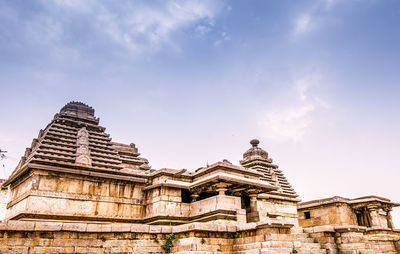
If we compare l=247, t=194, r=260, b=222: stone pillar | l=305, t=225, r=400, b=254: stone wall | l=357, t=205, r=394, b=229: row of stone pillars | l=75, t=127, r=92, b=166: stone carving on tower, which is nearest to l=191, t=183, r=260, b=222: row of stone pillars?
l=247, t=194, r=260, b=222: stone pillar

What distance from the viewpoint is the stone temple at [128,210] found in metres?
11.0

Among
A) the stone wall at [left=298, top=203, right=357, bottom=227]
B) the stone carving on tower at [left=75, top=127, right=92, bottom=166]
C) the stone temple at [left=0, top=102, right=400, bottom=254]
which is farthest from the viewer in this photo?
the stone wall at [left=298, top=203, right=357, bottom=227]

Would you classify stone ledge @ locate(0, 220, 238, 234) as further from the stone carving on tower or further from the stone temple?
the stone carving on tower

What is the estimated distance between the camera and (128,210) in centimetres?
1647

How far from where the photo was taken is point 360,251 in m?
14.2

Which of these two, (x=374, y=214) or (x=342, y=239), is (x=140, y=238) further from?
(x=374, y=214)

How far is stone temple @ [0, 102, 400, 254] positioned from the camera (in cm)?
1100

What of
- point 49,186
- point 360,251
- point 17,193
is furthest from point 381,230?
point 17,193

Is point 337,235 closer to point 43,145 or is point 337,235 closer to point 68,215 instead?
point 68,215

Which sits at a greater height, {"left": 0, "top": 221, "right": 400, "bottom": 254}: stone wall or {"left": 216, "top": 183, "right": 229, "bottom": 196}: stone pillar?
{"left": 216, "top": 183, "right": 229, "bottom": 196}: stone pillar

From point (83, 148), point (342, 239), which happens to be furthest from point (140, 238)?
point (342, 239)

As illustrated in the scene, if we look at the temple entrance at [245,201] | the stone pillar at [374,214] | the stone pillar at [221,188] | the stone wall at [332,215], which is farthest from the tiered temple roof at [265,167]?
the stone pillar at [221,188]

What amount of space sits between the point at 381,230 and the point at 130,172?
15496 millimetres

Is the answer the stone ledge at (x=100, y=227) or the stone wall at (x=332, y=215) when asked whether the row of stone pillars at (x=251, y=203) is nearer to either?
the stone ledge at (x=100, y=227)
